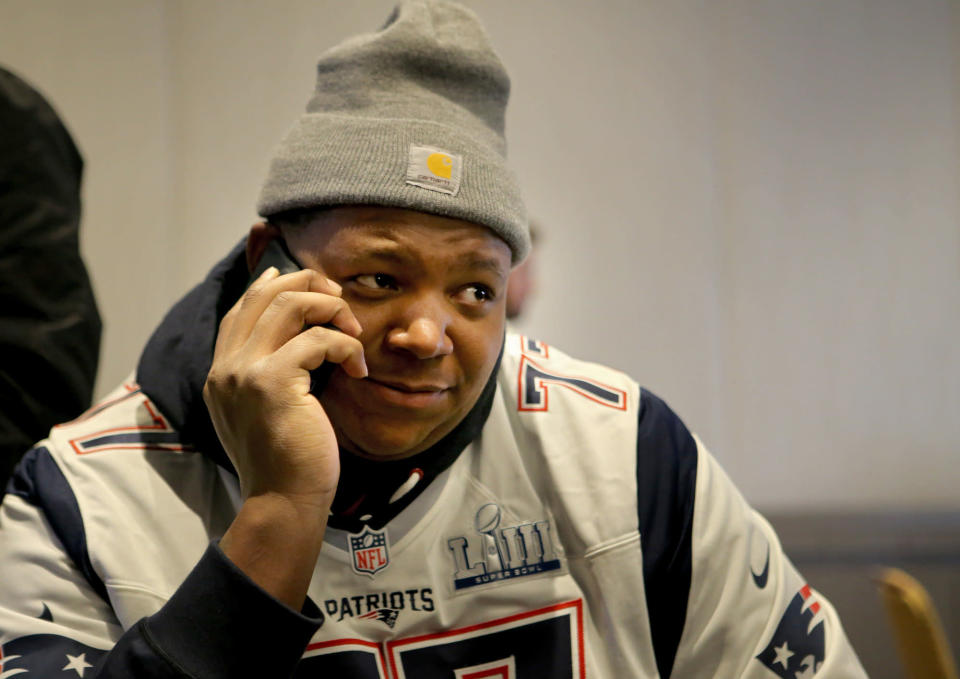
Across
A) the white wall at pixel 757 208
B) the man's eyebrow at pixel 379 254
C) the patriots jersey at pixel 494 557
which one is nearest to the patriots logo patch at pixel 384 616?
the patriots jersey at pixel 494 557

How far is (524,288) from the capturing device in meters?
2.97

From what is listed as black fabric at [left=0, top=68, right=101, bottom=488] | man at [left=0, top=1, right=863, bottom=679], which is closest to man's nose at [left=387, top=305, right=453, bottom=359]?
man at [left=0, top=1, right=863, bottom=679]

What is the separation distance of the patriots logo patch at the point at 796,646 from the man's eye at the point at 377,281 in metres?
0.59

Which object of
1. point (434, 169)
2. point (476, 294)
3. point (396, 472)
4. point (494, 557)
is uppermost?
point (434, 169)

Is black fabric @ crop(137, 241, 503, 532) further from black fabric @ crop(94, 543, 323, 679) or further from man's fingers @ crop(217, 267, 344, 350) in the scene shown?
black fabric @ crop(94, 543, 323, 679)

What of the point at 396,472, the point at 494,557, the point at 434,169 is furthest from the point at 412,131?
the point at 494,557

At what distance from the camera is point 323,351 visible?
2.94 feet

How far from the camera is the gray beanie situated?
0.95m

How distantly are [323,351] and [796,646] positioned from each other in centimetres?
63

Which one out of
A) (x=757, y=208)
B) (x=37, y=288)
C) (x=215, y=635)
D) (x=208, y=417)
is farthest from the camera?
(x=757, y=208)

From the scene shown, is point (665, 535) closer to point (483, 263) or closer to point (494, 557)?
point (494, 557)

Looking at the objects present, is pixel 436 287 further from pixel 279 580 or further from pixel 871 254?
pixel 871 254

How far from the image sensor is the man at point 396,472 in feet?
2.97

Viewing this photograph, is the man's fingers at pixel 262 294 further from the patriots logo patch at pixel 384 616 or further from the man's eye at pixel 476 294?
the patriots logo patch at pixel 384 616
